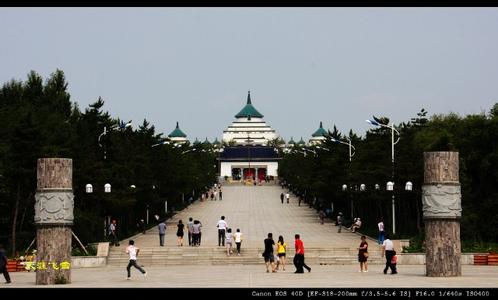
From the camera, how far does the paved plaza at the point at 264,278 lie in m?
28.1

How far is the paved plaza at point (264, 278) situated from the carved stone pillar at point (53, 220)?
1.98ft

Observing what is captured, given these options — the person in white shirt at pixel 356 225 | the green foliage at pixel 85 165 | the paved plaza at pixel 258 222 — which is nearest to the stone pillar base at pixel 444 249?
the paved plaza at pixel 258 222

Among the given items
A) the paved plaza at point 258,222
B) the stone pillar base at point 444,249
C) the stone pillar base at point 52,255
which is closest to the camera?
the stone pillar base at point 52,255

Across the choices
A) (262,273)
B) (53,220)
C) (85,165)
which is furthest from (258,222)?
(53,220)

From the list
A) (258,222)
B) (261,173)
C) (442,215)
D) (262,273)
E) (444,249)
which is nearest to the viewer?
(444,249)

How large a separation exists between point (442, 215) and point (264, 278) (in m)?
5.20

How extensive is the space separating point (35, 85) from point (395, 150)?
34.3m

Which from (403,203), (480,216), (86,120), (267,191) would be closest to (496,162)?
(480,216)

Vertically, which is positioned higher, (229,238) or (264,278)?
(229,238)

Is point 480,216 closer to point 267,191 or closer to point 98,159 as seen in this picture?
point 98,159

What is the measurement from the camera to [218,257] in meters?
42.3

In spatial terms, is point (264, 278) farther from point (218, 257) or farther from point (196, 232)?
point (196, 232)

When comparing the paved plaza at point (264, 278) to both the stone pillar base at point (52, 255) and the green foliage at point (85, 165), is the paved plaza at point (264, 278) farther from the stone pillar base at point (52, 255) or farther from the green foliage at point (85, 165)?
the green foliage at point (85, 165)

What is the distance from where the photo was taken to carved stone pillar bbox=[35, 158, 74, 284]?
29.3 m
